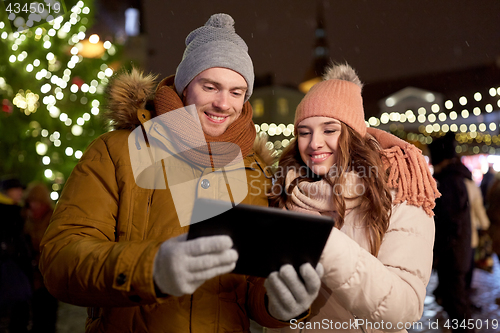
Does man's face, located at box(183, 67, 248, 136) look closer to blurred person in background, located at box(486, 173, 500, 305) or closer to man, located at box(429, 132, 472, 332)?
man, located at box(429, 132, 472, 332)

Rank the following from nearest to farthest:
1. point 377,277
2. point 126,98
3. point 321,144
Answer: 1. point 377,277
2. point 126,98
3. point 321,144

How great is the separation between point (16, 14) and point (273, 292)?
6964mm

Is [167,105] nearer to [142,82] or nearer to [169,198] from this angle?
[142,82]

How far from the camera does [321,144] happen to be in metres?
2.22

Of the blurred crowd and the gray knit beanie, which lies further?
the blurred crowd

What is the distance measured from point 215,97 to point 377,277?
4.23 ft

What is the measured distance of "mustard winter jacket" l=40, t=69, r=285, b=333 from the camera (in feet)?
4.71

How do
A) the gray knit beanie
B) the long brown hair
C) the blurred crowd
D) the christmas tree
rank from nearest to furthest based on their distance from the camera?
the long brown hair, the gray knit beanie, the blurred crowd, the christmas tree

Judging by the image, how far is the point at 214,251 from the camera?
124 centimetres

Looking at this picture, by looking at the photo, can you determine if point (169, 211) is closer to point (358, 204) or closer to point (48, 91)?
point (358, 204)

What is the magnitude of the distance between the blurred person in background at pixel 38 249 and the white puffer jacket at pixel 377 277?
381 centimetres

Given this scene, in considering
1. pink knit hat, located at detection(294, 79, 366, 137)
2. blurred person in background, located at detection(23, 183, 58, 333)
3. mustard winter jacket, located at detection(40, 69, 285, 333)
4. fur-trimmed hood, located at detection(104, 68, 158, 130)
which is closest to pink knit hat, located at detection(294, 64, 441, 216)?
pink knit hat, located at detection(294, 79, 366, 137)

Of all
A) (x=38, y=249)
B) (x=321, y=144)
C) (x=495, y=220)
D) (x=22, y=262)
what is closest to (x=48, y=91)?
(x=38, y=249)

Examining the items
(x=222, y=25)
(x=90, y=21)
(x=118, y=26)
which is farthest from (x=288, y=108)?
(x=222, y=25)
